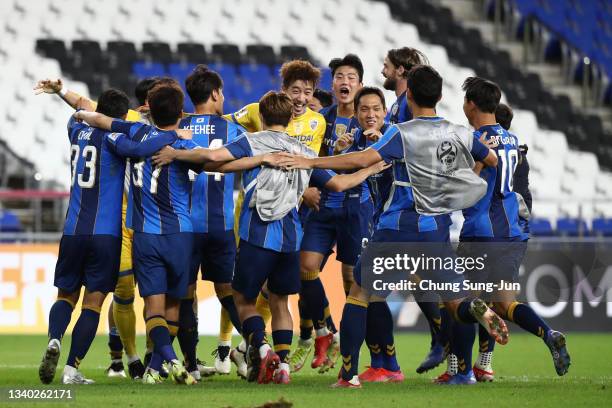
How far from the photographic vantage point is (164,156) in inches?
320

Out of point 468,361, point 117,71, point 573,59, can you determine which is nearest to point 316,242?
point 468,361

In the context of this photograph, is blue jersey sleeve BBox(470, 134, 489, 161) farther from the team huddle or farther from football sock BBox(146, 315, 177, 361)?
football sock BBox(146, 315, 177, 361)

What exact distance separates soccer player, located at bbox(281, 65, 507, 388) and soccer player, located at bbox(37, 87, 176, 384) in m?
1.48

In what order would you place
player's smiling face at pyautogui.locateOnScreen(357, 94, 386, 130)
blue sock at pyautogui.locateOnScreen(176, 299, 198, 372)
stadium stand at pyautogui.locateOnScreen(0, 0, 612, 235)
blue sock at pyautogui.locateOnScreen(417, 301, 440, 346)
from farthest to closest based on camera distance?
1. stadium stand at pyautogui.locateOnScreen(0, 0, 612, 235)
2. blue sock at pyautogui.locateOnScreen(417, 301, 440, 346)
3. player's smiling face at pyautogui.locateOnScreen(357, 94, 386, 130)
4. blue sock at pyautogui.locateOnScreen(176, 299, 198, 372)

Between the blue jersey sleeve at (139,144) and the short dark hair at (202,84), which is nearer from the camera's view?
the blue jersey sleeve at (139,144)

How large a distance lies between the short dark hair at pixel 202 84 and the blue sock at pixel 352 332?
2.04 m

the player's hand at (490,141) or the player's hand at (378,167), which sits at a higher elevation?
the player's hand at (490,141)

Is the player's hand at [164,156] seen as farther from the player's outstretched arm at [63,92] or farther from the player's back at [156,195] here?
the player's outstretched arm at [63,92]

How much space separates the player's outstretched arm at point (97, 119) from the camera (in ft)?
27.9

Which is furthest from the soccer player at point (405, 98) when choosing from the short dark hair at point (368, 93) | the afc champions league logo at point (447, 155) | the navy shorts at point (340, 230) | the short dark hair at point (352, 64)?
the afc champions league logo at point (447, 155)

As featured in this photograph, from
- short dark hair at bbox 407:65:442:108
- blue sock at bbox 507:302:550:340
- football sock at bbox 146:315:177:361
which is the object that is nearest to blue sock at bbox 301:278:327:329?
football sock at bbox 146:315:177:361

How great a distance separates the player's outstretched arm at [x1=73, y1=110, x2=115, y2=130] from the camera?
850 centimetres

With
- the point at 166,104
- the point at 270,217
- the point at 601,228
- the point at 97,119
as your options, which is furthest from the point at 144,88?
the point at 601,228

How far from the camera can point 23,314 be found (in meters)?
14.6
